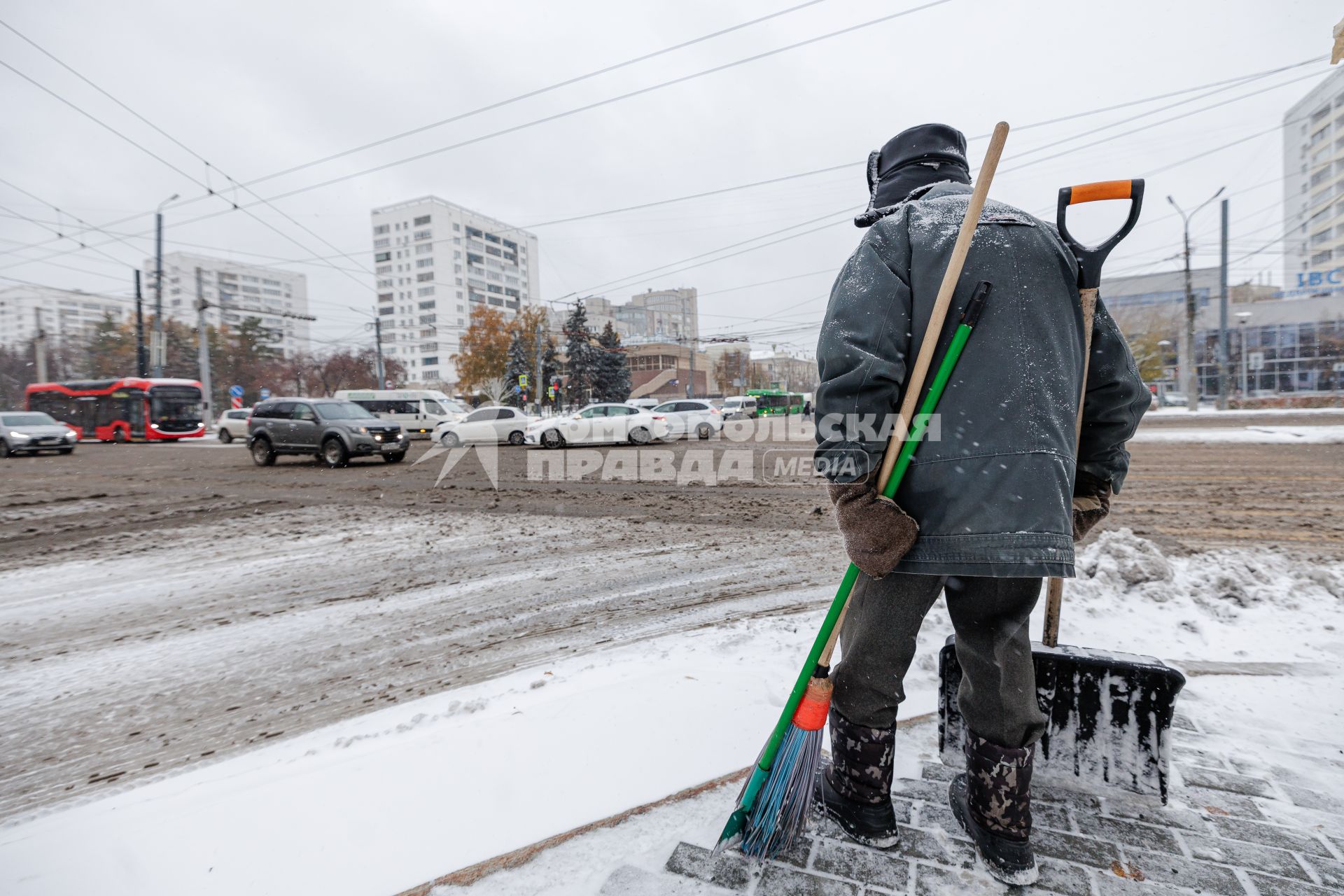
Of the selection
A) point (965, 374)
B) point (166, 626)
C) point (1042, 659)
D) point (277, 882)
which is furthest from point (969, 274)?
point (166, 626)

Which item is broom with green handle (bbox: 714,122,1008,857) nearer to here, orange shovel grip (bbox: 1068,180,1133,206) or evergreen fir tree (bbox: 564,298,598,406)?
orange shovel grip (bbox: 1068,180,1133,206)

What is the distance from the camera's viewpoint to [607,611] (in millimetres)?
4160

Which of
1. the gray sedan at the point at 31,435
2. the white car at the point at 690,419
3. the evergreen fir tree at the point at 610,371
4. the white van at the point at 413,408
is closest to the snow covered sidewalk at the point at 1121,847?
the white car at the point at 690,419

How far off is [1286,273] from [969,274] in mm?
70285

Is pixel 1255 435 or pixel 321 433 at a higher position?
pixel 321 433

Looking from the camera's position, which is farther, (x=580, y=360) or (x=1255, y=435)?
(x=580, y=360)

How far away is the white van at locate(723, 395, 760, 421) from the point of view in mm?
44344

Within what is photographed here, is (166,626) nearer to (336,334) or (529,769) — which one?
(529,769)

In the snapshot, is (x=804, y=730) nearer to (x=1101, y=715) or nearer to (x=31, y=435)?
(x=1101, y=715)

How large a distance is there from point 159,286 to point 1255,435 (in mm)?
39773

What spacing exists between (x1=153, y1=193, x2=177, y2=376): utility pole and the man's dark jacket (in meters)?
30.5

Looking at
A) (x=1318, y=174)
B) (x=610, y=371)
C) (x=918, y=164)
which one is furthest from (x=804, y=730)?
(x=1318, y=174)

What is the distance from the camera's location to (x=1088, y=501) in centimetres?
185

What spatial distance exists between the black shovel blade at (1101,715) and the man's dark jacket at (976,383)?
0.60 metres
